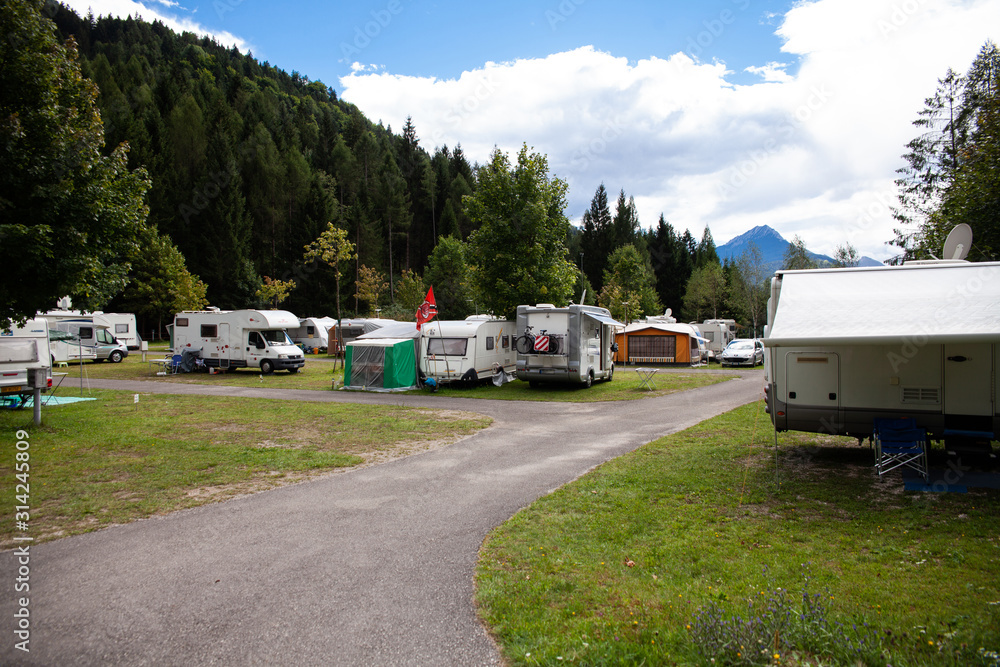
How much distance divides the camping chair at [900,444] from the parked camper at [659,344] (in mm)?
23411

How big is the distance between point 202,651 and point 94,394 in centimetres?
1717

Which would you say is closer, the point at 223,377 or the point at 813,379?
the point at 813,379

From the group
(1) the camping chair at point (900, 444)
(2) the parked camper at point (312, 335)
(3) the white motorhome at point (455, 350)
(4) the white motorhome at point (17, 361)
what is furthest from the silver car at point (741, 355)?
(4) the white motorhome at point (17, 361)

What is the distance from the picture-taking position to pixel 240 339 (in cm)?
2436

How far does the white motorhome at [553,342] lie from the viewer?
1783cm

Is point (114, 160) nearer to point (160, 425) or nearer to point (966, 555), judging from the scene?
point (160, 425)

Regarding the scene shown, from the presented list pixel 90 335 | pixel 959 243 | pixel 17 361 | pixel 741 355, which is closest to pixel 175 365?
pixel 90 335

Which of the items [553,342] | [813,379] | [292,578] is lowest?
[292,578]

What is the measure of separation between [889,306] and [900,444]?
205cm

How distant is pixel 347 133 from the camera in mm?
70625

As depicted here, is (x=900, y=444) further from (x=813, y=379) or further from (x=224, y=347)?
(x=224, y=347)

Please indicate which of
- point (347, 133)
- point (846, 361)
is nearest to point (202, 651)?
point (846, 361)

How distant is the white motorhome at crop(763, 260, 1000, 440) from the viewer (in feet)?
19.1

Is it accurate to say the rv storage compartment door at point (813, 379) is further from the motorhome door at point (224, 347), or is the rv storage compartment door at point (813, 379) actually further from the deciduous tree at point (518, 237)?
the motorhome door at point (224, 347)
